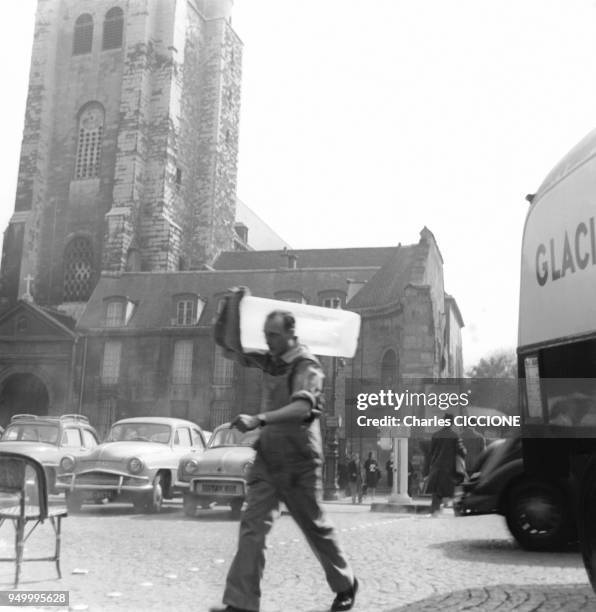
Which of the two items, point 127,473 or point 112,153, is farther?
point 112,153

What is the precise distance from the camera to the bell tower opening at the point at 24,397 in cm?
3756

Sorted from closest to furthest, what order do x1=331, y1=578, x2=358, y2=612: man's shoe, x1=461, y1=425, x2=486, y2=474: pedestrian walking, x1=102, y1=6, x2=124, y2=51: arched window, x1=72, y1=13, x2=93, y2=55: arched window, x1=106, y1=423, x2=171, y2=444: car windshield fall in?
x1=331, y1=578, x2=358, y2=612: man's shoe → x1=106, y1=423, x2=171, y2=444: car windshield → x1=461, y1=425, x2=486, y2=474: pedestrian walking → x1=102, y1=6, x2=124, y2=51: arched window → x1=72, y1=13, x2=93, y2=55: arched window

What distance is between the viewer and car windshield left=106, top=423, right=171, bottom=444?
44.1 ft

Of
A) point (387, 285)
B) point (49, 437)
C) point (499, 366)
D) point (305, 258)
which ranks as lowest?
point (49, 437)

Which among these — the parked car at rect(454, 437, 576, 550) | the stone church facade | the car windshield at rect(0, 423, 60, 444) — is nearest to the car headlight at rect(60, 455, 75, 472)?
the car windshield at rect(0, 423, 60, 444)

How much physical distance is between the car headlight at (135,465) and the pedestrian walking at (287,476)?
26.9ft

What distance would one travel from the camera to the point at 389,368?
96.2ft

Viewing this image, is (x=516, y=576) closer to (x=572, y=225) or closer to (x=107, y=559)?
(x=572, y=225)

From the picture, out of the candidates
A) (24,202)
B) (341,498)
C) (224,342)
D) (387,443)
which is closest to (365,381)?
(387,443)

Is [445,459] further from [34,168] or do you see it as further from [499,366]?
[34,168]

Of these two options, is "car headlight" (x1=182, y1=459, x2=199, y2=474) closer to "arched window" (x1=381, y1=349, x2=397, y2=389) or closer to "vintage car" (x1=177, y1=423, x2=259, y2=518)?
"vintage car" (x1=177, y1=423, x2=259, y2=518)

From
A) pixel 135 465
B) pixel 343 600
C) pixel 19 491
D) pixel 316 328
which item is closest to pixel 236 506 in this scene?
pixel 135 465

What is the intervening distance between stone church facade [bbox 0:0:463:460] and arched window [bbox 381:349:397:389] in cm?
208
